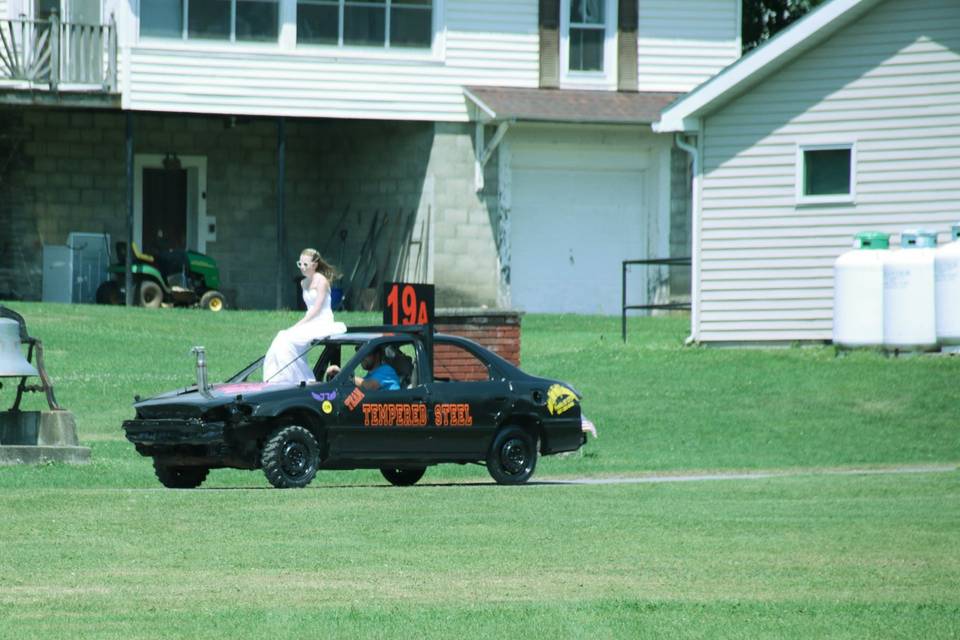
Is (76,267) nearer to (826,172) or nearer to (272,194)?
(272,194)

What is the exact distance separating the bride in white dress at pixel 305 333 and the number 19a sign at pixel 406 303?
625mm

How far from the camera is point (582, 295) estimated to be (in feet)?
122

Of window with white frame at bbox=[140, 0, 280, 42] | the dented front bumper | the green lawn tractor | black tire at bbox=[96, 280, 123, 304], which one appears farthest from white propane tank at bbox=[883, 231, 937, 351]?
black tire at bbox=[96, 280, 123, 304]

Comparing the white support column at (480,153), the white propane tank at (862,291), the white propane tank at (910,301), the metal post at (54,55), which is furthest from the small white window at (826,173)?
the metal post at (54,55)

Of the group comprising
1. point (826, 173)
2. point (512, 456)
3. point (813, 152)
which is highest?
point (813, 152)

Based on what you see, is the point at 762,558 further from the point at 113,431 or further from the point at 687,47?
the point at 687,47

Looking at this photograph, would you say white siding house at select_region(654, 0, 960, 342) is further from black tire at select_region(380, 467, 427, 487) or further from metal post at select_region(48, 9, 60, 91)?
black tire at select_region(380, 467, 427, 487)

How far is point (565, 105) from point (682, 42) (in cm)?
318

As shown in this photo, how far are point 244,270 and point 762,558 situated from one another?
87.6 feet

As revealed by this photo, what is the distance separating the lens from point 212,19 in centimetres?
3481

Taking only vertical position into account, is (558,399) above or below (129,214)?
below

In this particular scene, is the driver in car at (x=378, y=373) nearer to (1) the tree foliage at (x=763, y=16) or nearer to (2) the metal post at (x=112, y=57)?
(2) the metal post at (x=112, y=57)

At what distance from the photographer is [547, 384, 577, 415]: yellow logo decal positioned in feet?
58.2

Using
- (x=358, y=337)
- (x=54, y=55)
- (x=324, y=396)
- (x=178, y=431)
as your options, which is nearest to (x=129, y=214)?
(x=54, y=55)
